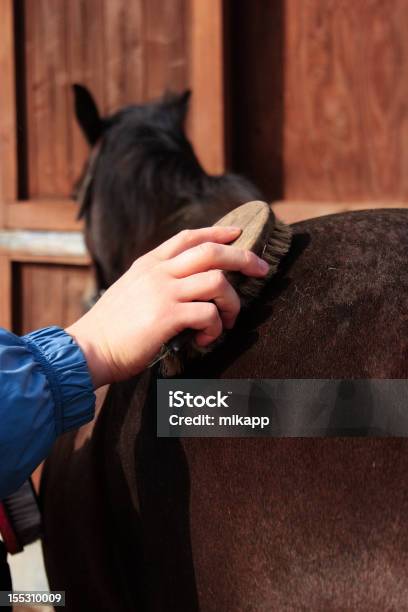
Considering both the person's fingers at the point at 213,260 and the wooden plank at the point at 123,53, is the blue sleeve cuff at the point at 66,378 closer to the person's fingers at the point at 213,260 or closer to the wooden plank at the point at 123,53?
the person's fingers at the point at 213,260

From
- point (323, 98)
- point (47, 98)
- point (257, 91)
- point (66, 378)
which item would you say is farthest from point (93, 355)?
point (47, 98)

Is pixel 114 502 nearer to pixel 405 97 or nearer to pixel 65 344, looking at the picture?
pixel 65 344

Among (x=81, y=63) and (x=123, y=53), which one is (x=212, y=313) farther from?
(x=81, y=63)

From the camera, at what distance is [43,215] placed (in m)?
3.21

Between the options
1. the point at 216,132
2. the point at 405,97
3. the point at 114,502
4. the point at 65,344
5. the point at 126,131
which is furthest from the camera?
the point at 216,132

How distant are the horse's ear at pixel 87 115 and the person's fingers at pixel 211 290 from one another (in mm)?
1545

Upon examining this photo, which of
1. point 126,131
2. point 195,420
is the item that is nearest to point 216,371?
point 195,420

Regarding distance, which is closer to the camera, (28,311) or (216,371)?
(216,371)

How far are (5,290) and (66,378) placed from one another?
2823 millimetres

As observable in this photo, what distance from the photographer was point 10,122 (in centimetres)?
333

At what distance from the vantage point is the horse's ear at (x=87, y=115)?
2.17 m

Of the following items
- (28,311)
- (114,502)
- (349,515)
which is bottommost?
(28,311)

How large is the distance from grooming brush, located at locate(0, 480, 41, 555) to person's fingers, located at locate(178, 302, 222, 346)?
463mm

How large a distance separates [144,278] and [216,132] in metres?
2.06
